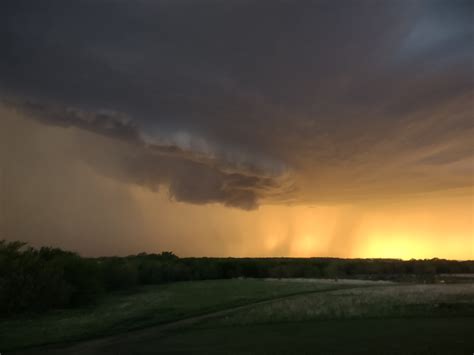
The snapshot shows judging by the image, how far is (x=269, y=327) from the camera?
42.6m

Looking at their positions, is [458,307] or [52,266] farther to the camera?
[52,266]

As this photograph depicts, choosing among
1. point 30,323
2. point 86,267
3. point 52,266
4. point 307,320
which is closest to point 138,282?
point 86,267

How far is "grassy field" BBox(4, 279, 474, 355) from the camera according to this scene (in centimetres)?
3123

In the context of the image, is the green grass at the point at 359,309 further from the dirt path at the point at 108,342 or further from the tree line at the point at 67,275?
the tree line at the point at 67,275

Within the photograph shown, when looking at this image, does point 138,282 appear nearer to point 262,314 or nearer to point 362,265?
point 262,314

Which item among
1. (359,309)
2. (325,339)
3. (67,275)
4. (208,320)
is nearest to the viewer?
(325,339)

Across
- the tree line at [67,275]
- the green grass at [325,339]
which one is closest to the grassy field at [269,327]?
the green grass at [325,339]

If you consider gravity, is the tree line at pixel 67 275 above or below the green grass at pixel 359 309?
above

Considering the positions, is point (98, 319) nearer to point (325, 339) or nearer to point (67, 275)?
point (67, 275)

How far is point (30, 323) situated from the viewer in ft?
167

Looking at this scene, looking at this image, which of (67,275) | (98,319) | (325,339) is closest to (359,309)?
(325,339)

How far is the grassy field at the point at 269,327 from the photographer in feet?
102

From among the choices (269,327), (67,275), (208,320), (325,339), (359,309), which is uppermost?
(67,275)

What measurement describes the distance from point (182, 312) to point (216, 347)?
80.9ft
